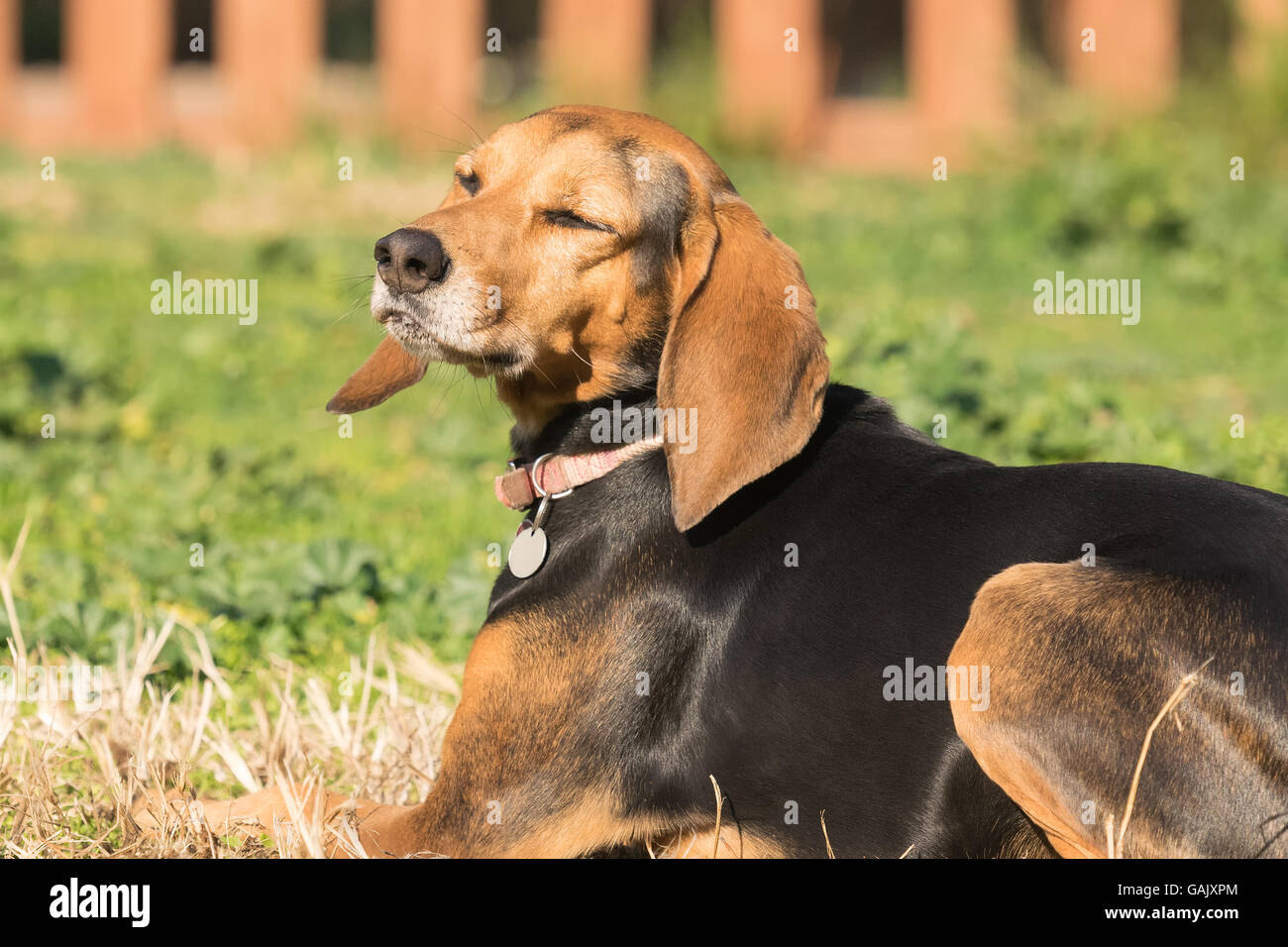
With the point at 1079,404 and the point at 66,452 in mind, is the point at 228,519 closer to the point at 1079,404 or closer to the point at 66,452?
the point at 66,452

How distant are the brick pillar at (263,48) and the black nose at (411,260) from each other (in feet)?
47.5

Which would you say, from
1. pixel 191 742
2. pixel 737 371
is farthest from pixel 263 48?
pixel 737 371

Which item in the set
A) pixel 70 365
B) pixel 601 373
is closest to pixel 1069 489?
pixel 601 373

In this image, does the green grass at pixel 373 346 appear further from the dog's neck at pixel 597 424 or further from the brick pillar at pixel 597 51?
the brick pillar at pixel 597 51

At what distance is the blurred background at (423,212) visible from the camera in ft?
18.9

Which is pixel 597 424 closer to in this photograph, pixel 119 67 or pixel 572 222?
pixel 572 222

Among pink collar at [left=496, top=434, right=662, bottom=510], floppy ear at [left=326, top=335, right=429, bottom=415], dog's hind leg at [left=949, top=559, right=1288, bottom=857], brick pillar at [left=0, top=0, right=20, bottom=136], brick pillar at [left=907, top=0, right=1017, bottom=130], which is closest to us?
dog's hind leg at [left=949, top=559, right=1288, bottom=857]

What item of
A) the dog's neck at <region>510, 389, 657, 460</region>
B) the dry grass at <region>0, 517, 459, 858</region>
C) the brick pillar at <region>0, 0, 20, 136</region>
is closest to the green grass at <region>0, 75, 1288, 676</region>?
the dry grass at <region>0, 517, 459, 858</region>

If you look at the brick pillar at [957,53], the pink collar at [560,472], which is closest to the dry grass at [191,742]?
the pink collar at [560,472]

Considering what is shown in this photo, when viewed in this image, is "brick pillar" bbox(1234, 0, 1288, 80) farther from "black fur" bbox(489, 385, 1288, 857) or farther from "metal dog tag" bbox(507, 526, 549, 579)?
"metal dog tag" bbox(507, 526, 549, 579)

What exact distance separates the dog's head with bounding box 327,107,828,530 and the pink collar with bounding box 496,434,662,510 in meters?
0.16

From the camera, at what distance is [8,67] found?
1819cm

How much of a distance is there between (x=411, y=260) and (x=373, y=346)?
5738mm

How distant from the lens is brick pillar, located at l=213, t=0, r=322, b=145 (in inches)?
679
